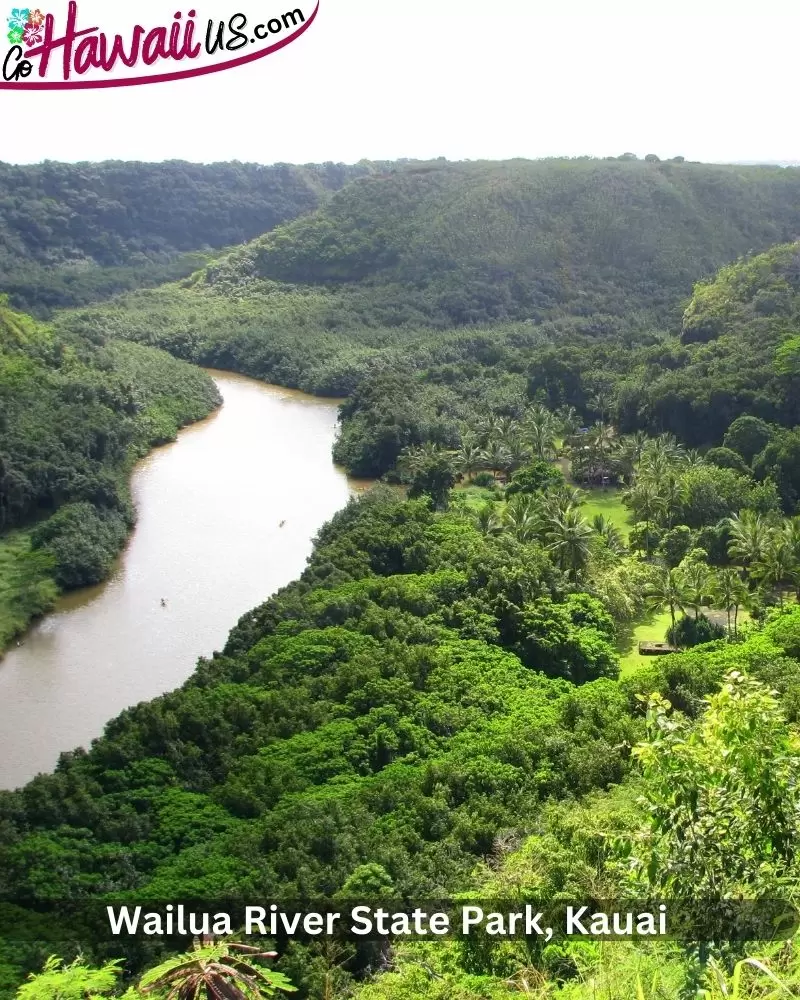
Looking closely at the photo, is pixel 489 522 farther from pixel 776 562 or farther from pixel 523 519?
pixel 776 562

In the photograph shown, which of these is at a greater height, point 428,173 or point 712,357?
point 428,173

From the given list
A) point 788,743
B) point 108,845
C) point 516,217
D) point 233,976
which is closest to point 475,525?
point 108,845

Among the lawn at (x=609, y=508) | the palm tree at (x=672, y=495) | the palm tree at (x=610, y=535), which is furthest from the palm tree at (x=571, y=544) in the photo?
the lawn at (x=609, y=508)

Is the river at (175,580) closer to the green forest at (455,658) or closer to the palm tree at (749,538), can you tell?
the green forest at (455,658)

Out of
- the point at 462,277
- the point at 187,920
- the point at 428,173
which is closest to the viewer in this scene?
the point at 187,920

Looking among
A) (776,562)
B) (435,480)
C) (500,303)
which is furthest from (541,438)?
(500,303)

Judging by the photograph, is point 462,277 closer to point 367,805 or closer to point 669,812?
point 367,805

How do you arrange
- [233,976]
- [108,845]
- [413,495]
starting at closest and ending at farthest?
[233,976] → [108,845] → [413,495]
